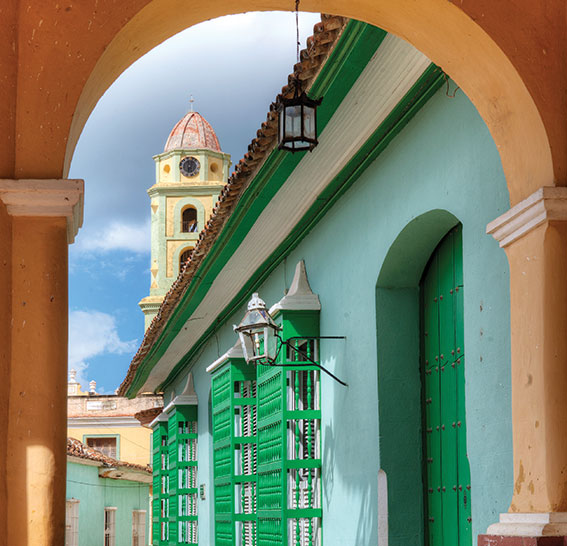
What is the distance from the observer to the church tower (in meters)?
38.2

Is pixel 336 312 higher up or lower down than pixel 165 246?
lower down

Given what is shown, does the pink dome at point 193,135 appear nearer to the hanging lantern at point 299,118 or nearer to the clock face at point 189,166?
the clock face at point 189,166

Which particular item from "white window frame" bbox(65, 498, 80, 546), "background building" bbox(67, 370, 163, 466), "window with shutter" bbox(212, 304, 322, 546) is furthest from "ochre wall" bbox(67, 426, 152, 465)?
"window with shutter" bbox(212, 304, 322, 546)

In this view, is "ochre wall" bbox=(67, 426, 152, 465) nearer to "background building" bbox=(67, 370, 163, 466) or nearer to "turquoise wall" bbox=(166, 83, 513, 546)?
"background building" bbox=(67, 370, 163, 466)

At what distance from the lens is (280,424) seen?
29.9 ft

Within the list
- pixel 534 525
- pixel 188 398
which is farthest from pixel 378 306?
pixel 188 398

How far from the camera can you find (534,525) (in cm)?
471

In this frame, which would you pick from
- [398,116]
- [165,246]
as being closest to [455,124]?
[398,116]

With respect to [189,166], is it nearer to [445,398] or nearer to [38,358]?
[445,398]

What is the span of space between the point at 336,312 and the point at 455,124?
111 inches

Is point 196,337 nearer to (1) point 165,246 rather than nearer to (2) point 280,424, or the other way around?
(2) point 280,424

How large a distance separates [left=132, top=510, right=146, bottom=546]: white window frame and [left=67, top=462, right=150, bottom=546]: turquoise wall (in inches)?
5.7

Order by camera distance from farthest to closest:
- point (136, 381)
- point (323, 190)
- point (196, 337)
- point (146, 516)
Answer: point (146, 516) < point (136, 381) < point (196, 337) < point (323, 190)

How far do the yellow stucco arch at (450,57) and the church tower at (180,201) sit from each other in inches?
1284
